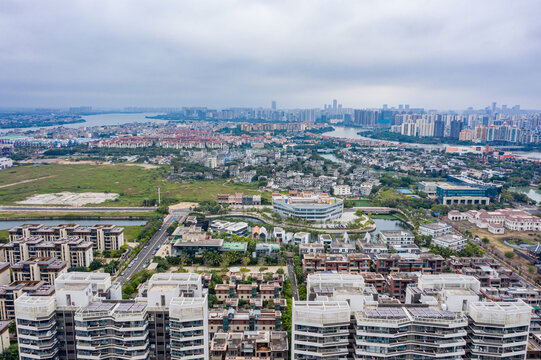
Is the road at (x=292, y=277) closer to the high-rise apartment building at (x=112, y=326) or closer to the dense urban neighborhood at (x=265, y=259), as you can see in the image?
the dense urban neighborhood at (x=265, y=259)

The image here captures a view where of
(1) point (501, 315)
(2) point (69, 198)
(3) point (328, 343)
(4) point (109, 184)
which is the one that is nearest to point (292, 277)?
(3) point (328, 343)

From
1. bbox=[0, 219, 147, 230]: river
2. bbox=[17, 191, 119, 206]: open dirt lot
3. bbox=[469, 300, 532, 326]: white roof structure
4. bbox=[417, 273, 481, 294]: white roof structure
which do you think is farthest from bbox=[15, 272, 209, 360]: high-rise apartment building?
bbox=[17, 191, 119, 206]: open dirt lot

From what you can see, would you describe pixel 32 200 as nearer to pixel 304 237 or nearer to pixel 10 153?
pixel 304 237

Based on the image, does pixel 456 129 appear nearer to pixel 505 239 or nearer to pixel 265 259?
pixel 505 239

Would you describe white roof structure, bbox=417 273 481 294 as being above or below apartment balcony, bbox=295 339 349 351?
above

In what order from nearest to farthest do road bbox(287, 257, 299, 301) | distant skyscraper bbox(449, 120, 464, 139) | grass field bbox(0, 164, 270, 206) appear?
1. road bbox(287, 257, 299, 301)
2. grass field bbox(0, 164, 270, 206)
3. distant skyscraper bbox(449, 120, 464, 139)

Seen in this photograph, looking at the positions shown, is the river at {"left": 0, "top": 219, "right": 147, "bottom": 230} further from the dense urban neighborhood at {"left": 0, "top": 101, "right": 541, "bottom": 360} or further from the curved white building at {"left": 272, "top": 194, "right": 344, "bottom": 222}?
the curved white building at {"left": 272, "top": 194, "right": 344, "bottom": 222}

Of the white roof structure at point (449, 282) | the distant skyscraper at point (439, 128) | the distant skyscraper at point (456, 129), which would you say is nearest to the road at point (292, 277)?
the white roof structure at point (449, 282)
